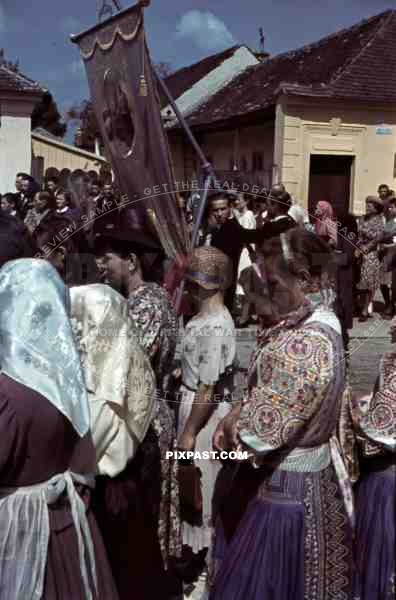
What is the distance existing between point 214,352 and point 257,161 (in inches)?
508

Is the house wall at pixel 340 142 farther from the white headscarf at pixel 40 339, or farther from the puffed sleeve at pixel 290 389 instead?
the white headscarf at pixel 40 339

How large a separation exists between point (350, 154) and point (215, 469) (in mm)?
11199

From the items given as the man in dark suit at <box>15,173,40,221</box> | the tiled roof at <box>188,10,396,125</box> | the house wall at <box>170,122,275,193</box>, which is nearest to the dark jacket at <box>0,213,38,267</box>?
the man in dark suit at <box>15,173,40,221</box>

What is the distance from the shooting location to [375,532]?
3.14 meters

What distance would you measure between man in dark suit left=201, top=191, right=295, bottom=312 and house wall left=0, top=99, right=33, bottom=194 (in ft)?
40.1

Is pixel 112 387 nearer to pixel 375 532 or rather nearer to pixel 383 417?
pixel 383 417

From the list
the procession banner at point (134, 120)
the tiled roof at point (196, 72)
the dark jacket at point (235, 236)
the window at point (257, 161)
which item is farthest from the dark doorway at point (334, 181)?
the tiled roof at point (196, 72)

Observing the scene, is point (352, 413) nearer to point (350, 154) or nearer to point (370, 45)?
point (350, 154)

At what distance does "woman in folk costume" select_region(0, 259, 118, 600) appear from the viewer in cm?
225

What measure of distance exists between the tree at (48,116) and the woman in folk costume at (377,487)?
15.8 metres

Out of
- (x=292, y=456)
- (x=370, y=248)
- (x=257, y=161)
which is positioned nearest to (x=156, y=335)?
(x=292, y=456)

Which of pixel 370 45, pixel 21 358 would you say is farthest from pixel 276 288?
pixel 370 45

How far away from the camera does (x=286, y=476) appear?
279 cm

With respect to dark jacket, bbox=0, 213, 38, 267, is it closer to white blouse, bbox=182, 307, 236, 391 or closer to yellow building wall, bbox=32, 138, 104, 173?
white blouse, bbox=182, 307, 236, 391
